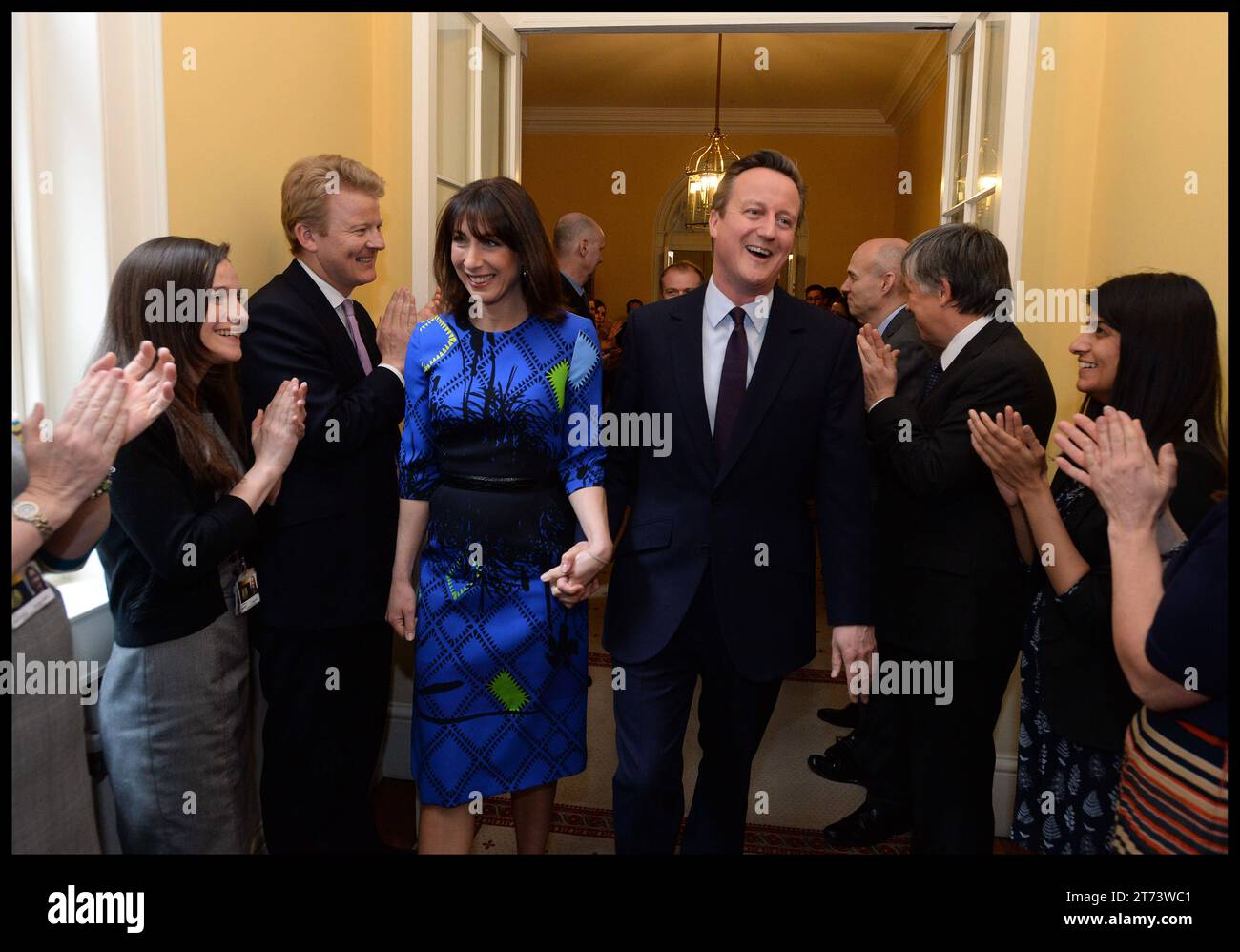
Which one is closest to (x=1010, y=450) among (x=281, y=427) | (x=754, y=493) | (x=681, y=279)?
(x=754, y=493)

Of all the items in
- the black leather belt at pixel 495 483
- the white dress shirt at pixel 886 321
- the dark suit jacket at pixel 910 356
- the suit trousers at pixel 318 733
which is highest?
the white dress shirt at pixel 886 321

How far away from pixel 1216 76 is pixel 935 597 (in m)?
1.31

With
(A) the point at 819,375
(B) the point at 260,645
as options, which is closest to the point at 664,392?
(A) the point at 819,375

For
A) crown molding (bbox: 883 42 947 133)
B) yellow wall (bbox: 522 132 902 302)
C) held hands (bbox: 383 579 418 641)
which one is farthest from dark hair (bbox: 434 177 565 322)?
yellow wall (bbox: 522 132 902 302)

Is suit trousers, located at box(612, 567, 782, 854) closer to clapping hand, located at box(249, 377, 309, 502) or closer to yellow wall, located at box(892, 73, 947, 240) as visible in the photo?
clapping hand, located at box(249, 377, 309, 502)

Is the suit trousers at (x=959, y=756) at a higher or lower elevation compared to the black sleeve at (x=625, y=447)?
lower

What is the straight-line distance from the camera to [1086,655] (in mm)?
1912

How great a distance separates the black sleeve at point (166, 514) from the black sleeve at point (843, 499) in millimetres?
1165

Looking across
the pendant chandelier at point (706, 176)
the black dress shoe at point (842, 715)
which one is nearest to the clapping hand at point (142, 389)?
the black dress shoe at point (842, 715)

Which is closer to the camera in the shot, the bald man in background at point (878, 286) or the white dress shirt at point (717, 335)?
the white dress shirt at point (717, 335)

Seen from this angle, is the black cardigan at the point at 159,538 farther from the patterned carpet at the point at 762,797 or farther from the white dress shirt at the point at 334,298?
the patterned carpet at the point at 762,797

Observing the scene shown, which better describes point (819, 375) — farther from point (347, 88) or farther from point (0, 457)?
point (347, 88)

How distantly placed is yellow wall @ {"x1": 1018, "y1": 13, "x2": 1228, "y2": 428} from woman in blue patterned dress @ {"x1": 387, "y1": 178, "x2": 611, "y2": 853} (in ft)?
4.70

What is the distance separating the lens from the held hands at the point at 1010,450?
6.51 feet
